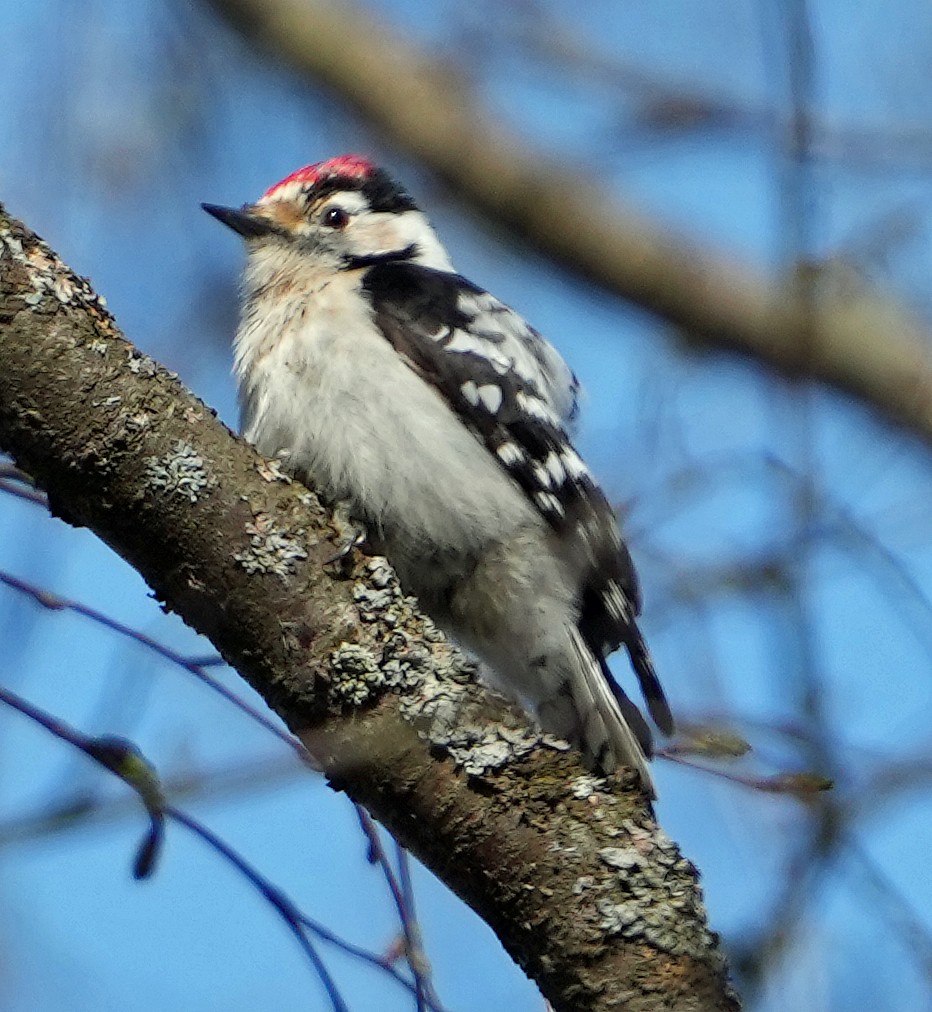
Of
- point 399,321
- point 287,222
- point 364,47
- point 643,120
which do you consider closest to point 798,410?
point 399,321

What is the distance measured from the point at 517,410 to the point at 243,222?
1.27 metres

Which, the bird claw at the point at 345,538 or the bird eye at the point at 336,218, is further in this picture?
the bird eye at the point at 336,218

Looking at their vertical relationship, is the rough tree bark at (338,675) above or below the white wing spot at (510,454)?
below

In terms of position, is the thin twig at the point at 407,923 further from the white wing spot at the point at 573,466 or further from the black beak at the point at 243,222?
the black beak at the point at 243,222

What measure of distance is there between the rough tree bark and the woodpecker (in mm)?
879

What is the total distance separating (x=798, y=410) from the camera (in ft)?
6.74

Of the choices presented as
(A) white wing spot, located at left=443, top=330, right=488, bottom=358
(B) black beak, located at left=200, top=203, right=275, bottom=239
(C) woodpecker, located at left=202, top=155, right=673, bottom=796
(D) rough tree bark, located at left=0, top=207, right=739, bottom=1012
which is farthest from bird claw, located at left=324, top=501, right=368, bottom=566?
(B) black beak, located at left=200, top=203, right=275, bottom=239

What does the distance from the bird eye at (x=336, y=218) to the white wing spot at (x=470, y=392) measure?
1.11 meters

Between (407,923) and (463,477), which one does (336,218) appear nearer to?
(463,477)

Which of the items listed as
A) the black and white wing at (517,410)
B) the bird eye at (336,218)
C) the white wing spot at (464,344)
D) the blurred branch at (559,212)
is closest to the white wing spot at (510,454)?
the black and white wing at (517,410)

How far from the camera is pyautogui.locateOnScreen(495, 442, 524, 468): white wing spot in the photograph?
3.90 m

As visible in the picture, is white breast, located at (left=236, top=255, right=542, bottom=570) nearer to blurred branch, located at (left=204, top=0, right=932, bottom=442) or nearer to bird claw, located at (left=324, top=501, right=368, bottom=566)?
bird claw, located at (left=324, top=501, right=368, bottom=566)

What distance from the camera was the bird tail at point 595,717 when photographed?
3.40m

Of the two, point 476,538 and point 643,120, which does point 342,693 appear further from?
point 643,120
